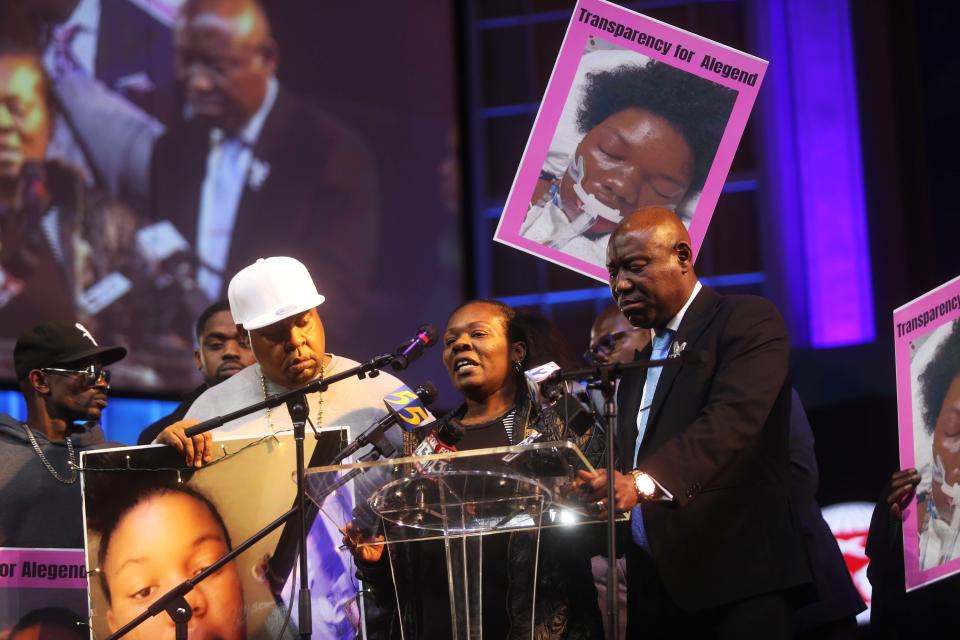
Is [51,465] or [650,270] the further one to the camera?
[51,465]

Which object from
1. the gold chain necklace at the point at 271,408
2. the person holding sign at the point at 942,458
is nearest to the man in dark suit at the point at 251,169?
the gold chain necklace at the point at 271,408

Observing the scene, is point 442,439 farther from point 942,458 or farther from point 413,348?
point 942,458

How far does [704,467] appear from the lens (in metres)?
3.50

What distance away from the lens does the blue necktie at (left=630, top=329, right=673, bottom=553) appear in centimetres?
385

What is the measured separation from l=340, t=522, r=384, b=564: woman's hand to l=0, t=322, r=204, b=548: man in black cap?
1.13 m

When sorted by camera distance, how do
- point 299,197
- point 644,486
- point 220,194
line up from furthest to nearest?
point 299,197, point 220,194, point 644,486

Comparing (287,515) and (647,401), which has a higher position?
(647,401)

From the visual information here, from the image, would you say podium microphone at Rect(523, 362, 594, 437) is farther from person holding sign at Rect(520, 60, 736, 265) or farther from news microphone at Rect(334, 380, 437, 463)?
person holding sign at Rect(520, 60, 736, 265)

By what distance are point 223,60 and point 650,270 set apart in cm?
502

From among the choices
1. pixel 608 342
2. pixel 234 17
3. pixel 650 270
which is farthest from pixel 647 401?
pixel 234 17

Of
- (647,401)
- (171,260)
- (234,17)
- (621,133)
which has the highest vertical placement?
(234,17)

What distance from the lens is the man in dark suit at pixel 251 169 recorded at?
8.06 metres

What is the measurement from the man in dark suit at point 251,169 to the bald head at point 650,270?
445 cm

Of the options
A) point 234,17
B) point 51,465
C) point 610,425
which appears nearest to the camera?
point 610,425
